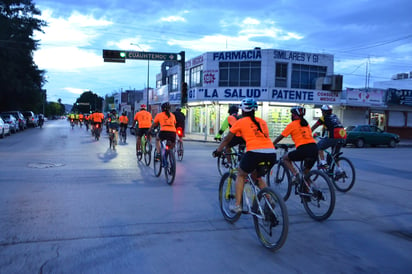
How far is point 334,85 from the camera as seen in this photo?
2977 cm

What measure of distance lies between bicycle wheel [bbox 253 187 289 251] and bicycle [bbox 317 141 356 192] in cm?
364

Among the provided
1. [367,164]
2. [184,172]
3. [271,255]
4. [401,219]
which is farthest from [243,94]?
[271,255]

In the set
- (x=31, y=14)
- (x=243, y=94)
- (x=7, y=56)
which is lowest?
(x=243, y=94)

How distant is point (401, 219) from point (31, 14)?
46302mm

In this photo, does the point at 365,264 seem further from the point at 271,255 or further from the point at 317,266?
the point at 271,255

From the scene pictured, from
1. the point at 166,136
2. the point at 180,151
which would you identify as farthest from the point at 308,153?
the point at 180,151

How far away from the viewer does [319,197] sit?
561 centimetres

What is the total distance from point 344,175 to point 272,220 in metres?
4.08

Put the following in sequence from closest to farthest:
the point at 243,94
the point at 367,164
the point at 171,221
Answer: the point at 171,221 < the point at 367,164 < the point at 243,94

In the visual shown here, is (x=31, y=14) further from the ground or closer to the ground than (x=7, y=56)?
further from the ground

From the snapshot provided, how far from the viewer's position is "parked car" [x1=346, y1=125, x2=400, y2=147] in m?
22.7

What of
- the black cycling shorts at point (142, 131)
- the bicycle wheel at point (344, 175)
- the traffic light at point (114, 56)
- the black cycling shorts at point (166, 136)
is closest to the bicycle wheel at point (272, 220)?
the bicycle wheel at point (344, 175)

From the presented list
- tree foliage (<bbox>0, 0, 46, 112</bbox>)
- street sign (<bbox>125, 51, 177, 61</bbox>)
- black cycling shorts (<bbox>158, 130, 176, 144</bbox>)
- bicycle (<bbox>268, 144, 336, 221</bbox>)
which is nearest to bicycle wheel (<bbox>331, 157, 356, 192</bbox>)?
bicycle (<bbox>268, 144, 336, 221</bbox>)

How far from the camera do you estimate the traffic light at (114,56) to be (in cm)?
2650
